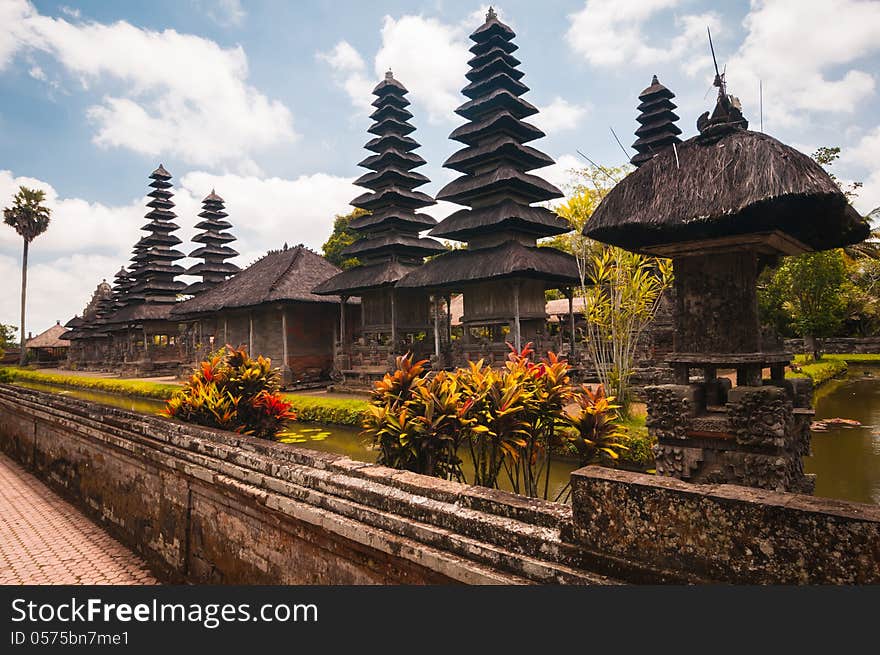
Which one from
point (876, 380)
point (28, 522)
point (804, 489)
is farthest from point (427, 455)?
point (876, 380)

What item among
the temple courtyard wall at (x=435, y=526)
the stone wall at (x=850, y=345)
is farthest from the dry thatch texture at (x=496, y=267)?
the stone wall at (x=850, y=345)

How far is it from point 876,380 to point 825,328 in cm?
488

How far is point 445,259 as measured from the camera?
18.5 m

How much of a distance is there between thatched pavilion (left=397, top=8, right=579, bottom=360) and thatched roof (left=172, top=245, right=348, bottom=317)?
6577 mm

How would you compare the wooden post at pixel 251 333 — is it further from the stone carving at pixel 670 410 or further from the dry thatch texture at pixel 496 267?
the stone carving at pixel 670 410

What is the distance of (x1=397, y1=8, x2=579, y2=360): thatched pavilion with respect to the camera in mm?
16875

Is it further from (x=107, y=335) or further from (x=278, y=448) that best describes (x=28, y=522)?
(x=107, y=335)

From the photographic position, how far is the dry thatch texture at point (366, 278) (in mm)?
19844

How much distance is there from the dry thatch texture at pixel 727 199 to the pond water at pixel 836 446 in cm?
368

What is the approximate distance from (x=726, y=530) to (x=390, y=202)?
20958 mm

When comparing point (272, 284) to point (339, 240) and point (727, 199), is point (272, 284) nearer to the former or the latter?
point (339, 240)

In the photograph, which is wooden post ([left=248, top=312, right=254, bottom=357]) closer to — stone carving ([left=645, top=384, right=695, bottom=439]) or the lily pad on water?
the lily pad on water

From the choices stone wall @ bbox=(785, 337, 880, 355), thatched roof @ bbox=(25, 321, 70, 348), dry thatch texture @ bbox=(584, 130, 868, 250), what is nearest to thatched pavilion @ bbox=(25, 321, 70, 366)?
thatched roof @ bbox=(25, 321, 70, 348)

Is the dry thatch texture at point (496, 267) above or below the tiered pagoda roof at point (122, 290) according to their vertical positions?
below
